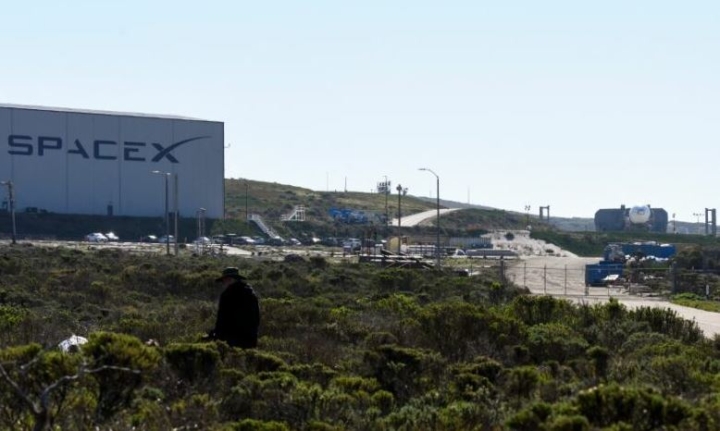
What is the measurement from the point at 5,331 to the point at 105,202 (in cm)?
8023

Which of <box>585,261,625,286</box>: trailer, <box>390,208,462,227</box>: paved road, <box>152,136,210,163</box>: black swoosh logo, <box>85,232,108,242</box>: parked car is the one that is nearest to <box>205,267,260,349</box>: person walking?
<box>585,261,625,286</box>: trailer

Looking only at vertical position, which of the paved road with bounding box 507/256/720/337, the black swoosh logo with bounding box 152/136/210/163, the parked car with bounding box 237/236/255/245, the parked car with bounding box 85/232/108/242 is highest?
the black swoosh logo with bounding box 152/136/210/163

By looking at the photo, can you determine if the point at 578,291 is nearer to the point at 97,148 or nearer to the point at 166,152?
the point at 97,148

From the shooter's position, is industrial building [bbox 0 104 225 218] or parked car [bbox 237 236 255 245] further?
parked car [bbox 237 236 255 245]

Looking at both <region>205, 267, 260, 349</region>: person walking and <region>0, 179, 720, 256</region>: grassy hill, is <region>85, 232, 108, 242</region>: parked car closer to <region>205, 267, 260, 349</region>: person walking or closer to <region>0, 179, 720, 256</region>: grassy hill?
<region>0, 179, 720, 256</region>: grassy hill

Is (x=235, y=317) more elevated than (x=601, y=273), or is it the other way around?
(x=235, y=317)

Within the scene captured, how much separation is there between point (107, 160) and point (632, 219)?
59.6m

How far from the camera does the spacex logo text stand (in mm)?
92250

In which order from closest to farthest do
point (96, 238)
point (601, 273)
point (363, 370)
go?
point (363, 370) < point (601, 273) < point (96, 238)

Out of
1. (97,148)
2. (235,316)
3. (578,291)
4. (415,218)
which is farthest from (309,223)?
(235,316)

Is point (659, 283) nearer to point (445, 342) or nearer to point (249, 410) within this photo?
point (445, 342)

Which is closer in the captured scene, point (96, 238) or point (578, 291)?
point (578, 291)

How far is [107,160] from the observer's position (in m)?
95.2

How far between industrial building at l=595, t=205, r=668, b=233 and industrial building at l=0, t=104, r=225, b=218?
49.8 meters
